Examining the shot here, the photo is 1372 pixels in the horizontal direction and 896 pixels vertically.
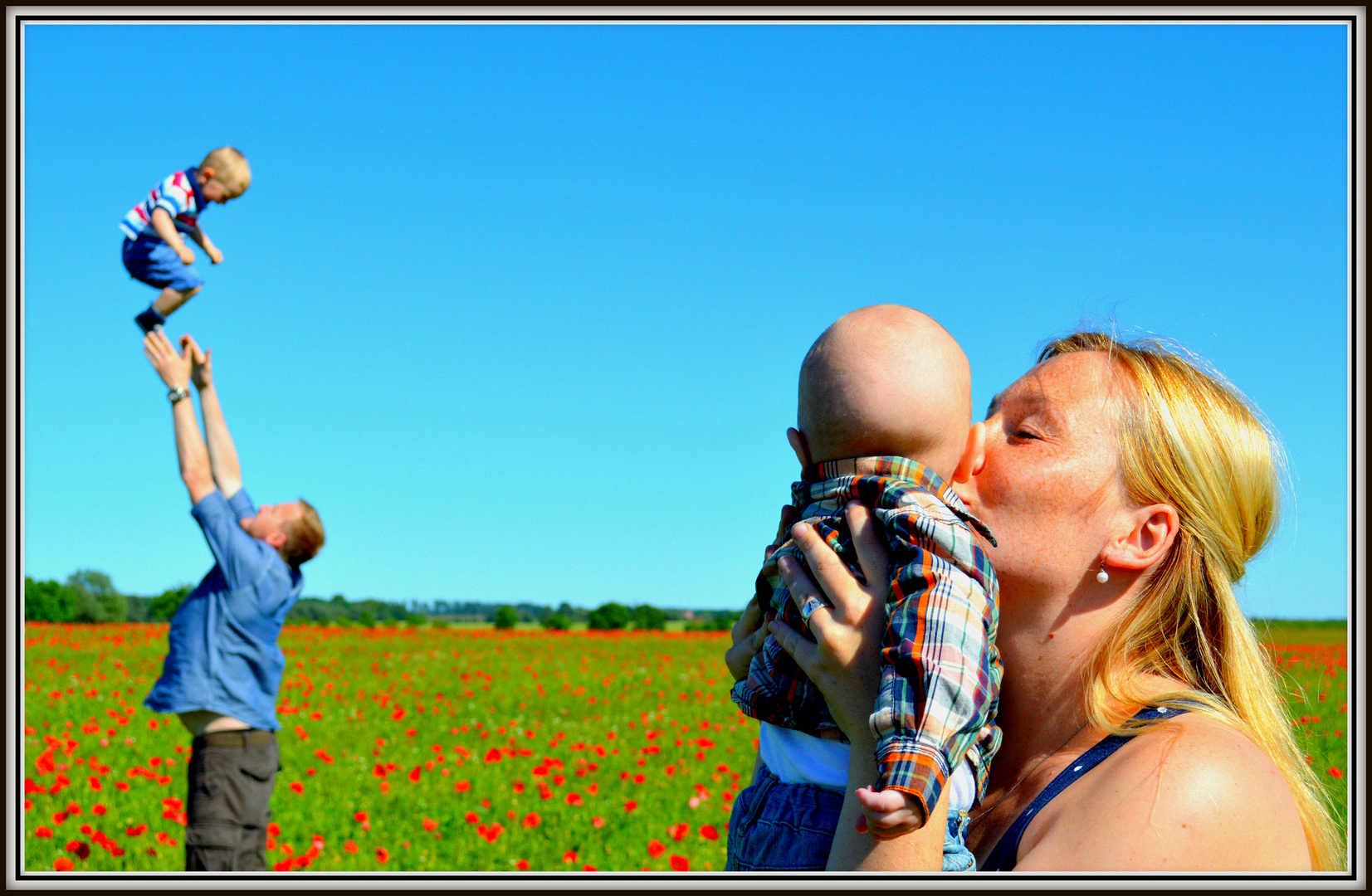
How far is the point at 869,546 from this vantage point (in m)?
2.09

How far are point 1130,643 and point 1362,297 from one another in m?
1.42

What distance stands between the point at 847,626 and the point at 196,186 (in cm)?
570

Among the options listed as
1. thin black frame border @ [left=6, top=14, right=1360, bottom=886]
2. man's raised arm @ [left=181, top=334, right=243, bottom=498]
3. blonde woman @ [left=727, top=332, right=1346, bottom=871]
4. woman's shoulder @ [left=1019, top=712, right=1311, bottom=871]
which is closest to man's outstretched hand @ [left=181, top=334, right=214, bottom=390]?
man's raised arm @ [left=181, top=334, right=243, bottom=498]

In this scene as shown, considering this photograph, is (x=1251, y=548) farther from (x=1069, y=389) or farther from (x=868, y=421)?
(x=868, y=421)

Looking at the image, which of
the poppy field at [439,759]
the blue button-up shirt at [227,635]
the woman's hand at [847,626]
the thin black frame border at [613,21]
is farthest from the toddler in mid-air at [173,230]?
the woman's hand at [847,626]

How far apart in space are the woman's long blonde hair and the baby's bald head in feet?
1.68

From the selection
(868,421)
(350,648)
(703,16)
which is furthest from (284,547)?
(350,648)

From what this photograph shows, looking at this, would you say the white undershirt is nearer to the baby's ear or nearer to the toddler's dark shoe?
the baby's ear

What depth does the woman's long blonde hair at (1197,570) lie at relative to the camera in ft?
7.72

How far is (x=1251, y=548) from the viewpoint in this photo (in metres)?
2.56

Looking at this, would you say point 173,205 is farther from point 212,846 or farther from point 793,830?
point 793,830

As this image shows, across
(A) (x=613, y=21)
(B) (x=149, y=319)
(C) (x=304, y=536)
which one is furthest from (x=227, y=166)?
(A) (x=613, y=21)

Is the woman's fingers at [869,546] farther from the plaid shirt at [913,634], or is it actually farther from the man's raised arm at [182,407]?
the man's raised arm at [182,407]

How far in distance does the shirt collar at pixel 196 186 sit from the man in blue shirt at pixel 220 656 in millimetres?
870
